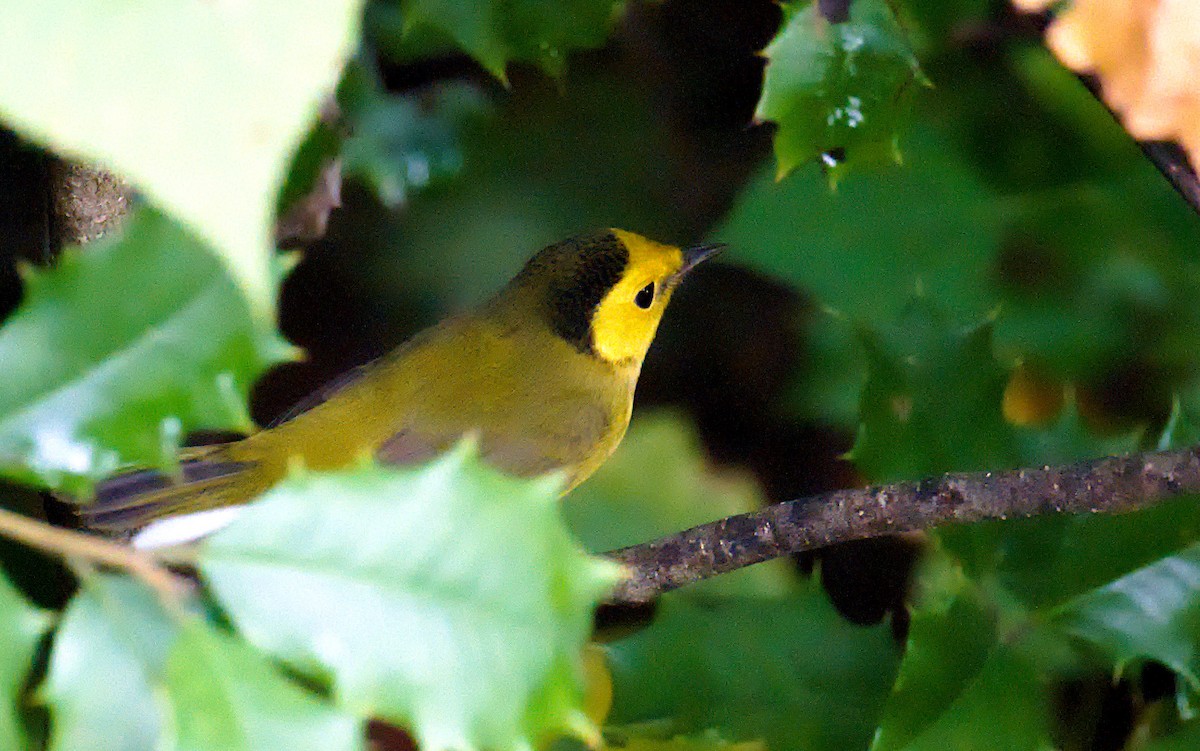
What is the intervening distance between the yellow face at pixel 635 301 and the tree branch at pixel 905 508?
766 millimetres

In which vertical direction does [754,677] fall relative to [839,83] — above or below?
below

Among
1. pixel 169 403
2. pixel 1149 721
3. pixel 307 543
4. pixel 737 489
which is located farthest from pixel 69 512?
pixel 737 489

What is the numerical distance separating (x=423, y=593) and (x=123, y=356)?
0.20 m

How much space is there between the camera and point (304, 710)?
0.54m

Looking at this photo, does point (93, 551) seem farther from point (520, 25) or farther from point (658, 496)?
point (658, 496)

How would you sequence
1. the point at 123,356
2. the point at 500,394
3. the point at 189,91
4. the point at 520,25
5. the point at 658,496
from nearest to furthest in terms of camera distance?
the point at 189,91 < the point at 123,356 < the point at 520,25 < the point at 500,394 < the point at 658,496

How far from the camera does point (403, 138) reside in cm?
164

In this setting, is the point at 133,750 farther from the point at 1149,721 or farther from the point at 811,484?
the point at 811,484

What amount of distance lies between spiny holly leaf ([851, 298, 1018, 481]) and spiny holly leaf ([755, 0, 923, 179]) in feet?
0.61

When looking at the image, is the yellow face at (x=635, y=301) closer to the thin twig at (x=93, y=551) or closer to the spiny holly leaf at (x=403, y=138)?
the spiny holly leaf at (x=403, y=138)

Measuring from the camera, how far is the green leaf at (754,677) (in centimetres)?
118

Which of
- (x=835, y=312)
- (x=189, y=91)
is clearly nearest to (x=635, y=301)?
(x=835, y=312)

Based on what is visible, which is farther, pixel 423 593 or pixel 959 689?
pixel 959 689

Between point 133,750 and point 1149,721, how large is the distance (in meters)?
0.99
